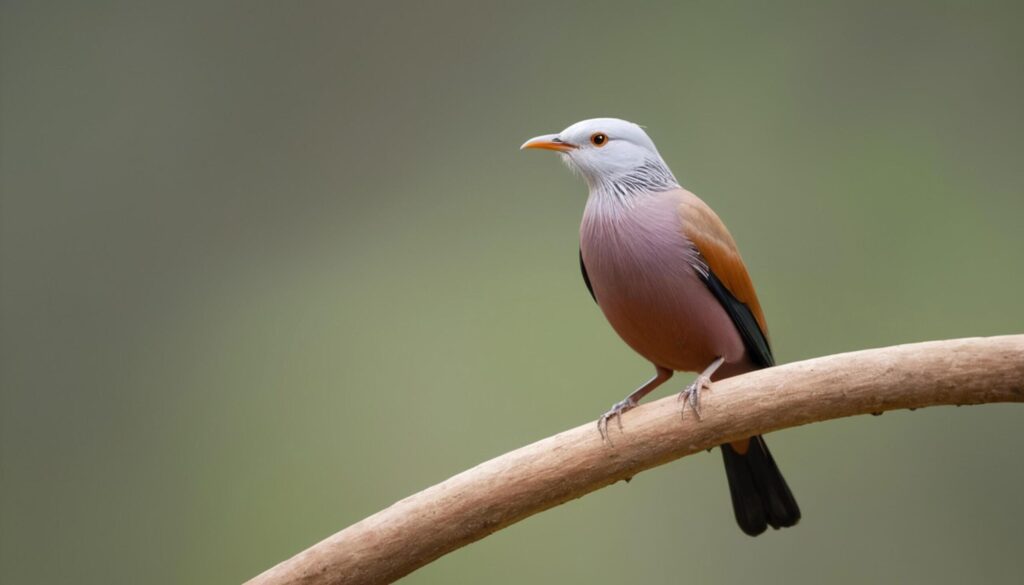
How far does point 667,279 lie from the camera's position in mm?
2227

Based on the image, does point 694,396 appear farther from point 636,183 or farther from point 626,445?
point 636,183

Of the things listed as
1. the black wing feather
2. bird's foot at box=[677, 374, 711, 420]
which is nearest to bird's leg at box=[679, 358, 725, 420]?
bird's foot at box=[677, 374, 711, 420]

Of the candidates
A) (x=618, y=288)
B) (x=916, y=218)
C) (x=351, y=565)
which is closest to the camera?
(x=351, y=565)

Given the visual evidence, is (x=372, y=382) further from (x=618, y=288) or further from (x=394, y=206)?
(x=618, y=288)

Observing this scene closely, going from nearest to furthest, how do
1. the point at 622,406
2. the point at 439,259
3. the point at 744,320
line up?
the point at 622,406, the point at 744,320, the point at 439,259

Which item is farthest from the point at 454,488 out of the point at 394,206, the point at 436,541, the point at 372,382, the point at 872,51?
the point at 872,51

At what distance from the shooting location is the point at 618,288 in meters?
2.24

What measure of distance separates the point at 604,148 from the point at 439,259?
47.0 inches

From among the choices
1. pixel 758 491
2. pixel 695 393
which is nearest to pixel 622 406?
pixel 695 393

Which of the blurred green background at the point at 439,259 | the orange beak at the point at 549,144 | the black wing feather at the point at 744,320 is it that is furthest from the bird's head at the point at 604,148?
the blurred green background at the point at 439,259

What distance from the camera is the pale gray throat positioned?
2.34 meters

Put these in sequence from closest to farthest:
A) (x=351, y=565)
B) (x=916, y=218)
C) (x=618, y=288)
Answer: (x=351, y=565), (x=618, y=288), (x=916, y=218)

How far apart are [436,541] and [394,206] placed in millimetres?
1722

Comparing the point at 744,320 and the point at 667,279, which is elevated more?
the point at 667,279
